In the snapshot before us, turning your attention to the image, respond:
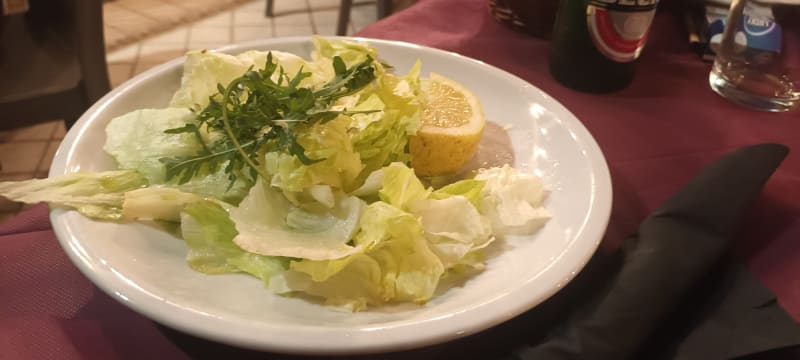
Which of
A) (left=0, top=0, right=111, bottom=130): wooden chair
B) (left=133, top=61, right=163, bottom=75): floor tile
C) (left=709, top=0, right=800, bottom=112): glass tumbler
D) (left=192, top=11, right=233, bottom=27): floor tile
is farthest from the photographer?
(left=192, top=11, right=233, bottom=27): floor tile

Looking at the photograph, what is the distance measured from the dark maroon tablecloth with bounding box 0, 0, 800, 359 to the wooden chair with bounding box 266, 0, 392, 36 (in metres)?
0.99

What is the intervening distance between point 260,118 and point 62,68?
34.9 inches

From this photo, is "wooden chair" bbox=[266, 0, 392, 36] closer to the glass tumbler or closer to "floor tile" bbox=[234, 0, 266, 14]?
"floor tile" bbox=[234, 0, 266, 14]

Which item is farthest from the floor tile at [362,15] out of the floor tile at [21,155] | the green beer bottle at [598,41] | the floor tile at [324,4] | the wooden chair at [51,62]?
the green beer bottle at [598,41]

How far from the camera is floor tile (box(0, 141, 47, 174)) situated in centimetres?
171

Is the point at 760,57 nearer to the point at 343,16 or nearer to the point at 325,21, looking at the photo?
the point at 343,16

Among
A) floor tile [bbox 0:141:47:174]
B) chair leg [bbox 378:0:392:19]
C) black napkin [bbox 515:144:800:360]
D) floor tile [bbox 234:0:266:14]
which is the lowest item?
floor tile [bbox 234:0:266:14]

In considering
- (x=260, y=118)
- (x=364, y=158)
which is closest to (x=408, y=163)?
(x=364, y=158)

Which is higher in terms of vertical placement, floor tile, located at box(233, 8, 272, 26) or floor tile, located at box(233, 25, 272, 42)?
floor tile, located at box(233, 25, 272, 42)

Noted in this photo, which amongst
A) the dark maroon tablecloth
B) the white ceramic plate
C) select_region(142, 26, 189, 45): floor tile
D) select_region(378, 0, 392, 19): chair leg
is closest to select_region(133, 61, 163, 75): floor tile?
select_region(142, 26, 189, 45): floor tile

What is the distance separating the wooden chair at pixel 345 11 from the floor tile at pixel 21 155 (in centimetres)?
103

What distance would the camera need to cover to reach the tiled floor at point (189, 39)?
1754mm

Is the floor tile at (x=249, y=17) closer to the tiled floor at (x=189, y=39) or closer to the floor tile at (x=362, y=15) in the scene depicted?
the tiled floor at (x=189, y=39)

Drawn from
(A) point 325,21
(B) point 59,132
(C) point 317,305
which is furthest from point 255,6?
(C) point 317,305
